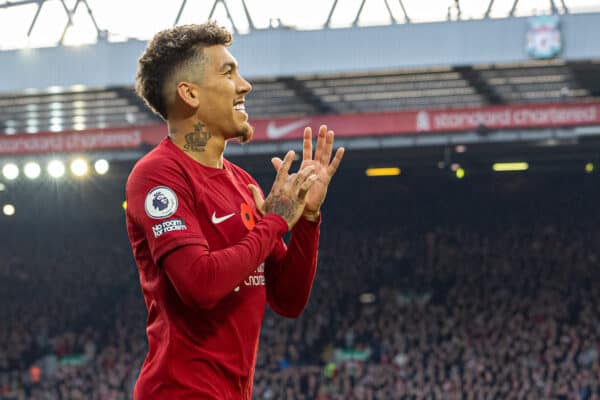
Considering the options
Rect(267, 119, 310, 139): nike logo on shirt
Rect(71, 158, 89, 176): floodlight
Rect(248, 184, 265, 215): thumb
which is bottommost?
Rect(248, 184, 265, 215): thumb

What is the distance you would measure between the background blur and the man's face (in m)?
14.9

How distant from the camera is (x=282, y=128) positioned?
2006 cm

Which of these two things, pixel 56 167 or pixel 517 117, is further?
pixel 56 167

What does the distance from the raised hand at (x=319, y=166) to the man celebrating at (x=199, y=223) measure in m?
0.05

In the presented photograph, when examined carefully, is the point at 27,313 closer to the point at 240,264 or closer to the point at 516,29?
the point at 516,29

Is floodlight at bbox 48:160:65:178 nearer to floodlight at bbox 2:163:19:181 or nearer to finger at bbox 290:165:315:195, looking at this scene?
floodlight at bbox 2:163:19:181

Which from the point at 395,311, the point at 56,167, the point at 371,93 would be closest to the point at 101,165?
the point at 56,167

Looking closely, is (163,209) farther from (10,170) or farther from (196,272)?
(10,170)

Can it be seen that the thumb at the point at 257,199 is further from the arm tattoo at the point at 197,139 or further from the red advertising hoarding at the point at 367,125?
the red advertising hoarding at the point at 367,125

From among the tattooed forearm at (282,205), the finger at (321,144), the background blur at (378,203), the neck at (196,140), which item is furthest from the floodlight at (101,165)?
the tattooed forearm at (282,205)

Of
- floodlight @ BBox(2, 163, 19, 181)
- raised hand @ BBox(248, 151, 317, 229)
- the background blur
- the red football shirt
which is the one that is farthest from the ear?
Result: floodlight @ BBox(2, 163, 19, 181)

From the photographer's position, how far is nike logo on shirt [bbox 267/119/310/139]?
65.7 feet

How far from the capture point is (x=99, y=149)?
21.1 metres

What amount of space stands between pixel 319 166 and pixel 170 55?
57 cm
